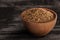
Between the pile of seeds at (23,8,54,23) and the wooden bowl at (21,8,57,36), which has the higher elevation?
the pile of seeds at (23,8,54,23)

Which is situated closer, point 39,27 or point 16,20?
point 39,27

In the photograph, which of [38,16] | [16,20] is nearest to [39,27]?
[38,16]

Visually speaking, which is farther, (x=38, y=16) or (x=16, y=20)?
(x=16, y=20)

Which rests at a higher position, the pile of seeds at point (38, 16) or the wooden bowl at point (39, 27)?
the pile of seeds at point (38, 16)

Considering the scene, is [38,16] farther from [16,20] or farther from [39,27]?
[16,20]

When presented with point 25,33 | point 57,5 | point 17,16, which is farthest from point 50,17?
point 57,5
